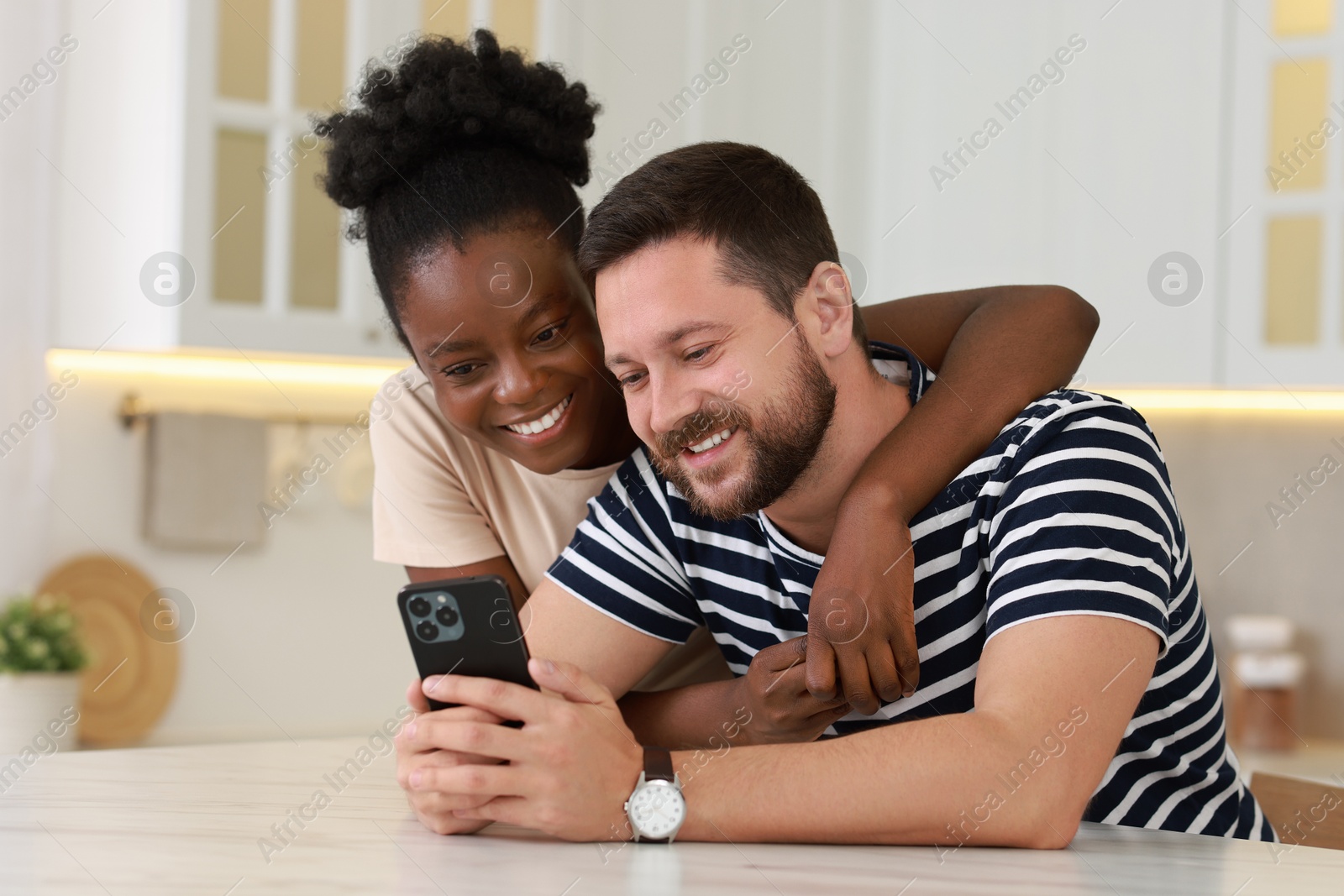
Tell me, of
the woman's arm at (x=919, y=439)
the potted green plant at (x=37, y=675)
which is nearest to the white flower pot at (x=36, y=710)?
the potted green plant at (x=37, y=675)

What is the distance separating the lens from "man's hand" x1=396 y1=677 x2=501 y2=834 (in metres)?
0.85

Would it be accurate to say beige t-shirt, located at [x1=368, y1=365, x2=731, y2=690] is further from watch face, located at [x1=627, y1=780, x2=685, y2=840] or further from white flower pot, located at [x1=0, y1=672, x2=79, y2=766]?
white flower pot, located at [x1=0, y1=672, x2=79, y2=766]

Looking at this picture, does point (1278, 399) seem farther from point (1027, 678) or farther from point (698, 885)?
point (698, 885)

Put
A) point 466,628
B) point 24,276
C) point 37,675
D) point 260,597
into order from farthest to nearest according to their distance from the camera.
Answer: point 260,597
point 24,276
point 37,675
point 466,628

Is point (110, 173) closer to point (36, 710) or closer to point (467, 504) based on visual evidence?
point (36, 710)

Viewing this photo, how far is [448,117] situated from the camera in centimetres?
127

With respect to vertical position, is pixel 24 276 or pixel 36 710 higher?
pixel 24 276

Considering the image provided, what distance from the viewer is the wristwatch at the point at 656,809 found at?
82cm

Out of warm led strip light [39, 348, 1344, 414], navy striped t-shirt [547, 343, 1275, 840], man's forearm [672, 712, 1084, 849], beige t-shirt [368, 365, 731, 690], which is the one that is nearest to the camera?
man's forearm [672, 712, 1084, 849]

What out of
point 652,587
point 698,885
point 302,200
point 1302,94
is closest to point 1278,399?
point 1302,94

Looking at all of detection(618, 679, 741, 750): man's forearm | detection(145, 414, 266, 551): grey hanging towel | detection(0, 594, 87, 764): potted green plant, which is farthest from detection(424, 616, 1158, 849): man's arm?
detection(145, 414, 266, 551): grey hanging towel

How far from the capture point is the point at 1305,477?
2.67 meters

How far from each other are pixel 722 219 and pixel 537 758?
51 cm

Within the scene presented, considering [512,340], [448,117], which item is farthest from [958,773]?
[448,117]
